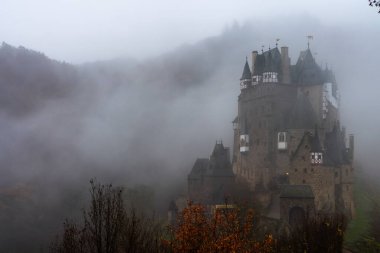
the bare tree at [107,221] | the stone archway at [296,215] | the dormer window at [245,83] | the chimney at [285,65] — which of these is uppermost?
the chimney at [285,65]

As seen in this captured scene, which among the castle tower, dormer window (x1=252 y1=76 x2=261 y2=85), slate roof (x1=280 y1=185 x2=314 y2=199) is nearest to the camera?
slate roof (x1=280 y1=185 x2=314 y2=199)

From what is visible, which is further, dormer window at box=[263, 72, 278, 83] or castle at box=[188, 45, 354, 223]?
dormer window at box=[263, 72, 278, 83]

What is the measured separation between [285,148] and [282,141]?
3.44ft

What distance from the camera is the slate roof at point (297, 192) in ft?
208

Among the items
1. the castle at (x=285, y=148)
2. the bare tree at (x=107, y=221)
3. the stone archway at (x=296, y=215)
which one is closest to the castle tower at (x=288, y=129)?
the castle at (x=285, y=148)

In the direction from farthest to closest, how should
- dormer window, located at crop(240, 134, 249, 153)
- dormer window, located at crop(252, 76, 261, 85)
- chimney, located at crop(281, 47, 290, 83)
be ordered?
dormer window, located at crop(252, 76, 261, 85) < dormer window, located at crop(240, 134, 249, 153) < chimney, located at crop(281, 47, 290, 83)

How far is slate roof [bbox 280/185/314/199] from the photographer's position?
208ft

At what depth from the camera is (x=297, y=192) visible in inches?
2510

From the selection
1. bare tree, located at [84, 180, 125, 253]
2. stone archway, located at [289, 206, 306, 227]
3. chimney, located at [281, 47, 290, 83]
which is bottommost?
stone archway, located at [289, 206, 306, 227]

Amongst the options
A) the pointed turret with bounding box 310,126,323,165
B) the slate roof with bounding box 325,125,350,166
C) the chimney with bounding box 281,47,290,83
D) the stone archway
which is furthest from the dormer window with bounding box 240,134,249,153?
the stone archway

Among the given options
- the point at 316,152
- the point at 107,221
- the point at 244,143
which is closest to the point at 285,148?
the point at 316,152

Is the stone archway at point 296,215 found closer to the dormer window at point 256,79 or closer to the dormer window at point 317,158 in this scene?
the dormer window at point 317,158

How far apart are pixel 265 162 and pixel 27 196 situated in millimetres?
39742

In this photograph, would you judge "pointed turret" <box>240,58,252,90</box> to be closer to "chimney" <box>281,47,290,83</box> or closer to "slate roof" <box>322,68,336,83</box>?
"chimney" <box>281,47,290,83</box>
